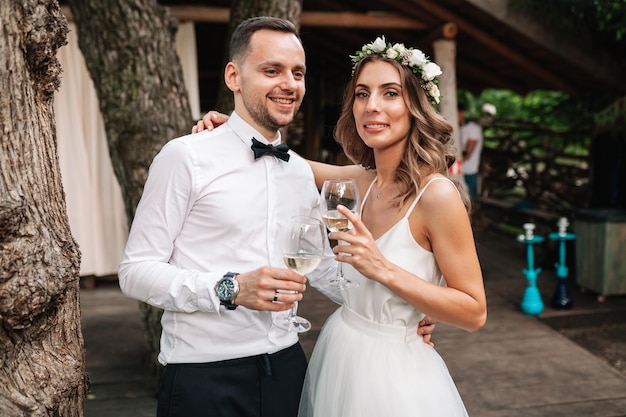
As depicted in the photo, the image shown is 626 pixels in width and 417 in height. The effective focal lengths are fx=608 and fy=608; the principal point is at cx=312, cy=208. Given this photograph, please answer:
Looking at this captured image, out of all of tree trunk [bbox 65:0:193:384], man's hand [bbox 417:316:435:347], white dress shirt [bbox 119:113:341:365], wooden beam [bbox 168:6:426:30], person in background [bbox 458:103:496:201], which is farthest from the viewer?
person in background [bbox 458:103:496:201]

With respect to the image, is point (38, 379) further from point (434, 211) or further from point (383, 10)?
point (383, 10)

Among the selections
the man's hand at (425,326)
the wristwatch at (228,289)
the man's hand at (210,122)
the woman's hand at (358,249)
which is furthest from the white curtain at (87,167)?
the woman's hand at (358,249)

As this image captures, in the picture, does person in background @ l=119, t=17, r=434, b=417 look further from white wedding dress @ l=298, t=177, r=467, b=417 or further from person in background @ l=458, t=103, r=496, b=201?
person in background @ l=458, t=103, r=496, b=201

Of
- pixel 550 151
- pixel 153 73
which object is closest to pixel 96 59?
pixel 153 73

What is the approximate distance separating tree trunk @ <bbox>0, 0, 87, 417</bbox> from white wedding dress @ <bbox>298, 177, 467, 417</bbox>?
3.06 feet

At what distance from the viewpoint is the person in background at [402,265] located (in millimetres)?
2092

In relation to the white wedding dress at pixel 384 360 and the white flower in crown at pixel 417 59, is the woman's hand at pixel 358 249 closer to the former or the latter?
the white wedding dress at pixel 384 360

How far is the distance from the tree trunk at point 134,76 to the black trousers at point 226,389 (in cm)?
194

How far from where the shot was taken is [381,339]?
228 cm

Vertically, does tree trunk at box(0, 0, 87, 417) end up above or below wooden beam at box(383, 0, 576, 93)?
below


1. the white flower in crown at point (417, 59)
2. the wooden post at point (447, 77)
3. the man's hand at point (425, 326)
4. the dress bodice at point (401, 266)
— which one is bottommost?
the man's hand at point (425, 326)

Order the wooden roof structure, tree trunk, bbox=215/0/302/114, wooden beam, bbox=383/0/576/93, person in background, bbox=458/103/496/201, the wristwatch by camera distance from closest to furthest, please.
→ 1. the wristwatch
2. tree trunk, bbox=215/0/302/114
3. the wooden roof structure
4. wooden beam, bbox=383/0/576/93
5. person in background, bbox=458/103/496/201

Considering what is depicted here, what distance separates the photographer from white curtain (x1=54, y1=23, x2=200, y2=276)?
21.4 ft

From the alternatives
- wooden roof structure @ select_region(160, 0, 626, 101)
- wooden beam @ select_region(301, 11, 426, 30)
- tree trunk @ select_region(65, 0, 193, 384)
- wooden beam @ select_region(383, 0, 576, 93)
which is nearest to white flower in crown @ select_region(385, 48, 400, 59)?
tree trunk @ select_region(65, 0, 193, 384)
